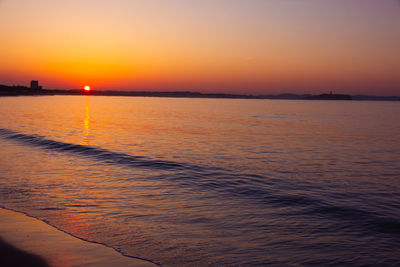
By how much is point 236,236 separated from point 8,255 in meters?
4.87

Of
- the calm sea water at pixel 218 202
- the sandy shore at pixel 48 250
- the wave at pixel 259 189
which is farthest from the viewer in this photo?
the wave at pixel 259 189

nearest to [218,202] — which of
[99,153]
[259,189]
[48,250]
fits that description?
[259,189]

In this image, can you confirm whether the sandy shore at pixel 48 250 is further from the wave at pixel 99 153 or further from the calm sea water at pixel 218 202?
the wave at pixel 99 153

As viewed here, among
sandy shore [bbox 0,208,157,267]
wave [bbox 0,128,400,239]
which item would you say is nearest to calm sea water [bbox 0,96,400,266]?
wave [bbox 0,128,400,239]

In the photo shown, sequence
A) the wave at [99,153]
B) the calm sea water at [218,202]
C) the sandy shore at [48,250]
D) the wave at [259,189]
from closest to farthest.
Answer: the sandy shore at [48,250]
the calm sea water at [218,202]
the wave at [259,189]
the wave at [99,153]

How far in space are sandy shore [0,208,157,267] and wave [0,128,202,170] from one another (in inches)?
401

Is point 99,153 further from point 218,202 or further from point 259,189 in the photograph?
point 218,202

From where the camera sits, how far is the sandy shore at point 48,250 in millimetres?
6594

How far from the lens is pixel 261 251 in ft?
25.4

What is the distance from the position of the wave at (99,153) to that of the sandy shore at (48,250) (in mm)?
10198

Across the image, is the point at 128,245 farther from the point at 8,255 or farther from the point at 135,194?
the point at 135,194

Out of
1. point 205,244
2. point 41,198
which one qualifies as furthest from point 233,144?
point 205,244

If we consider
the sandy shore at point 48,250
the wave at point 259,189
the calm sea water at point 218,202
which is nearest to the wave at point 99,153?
the wave at point 259,189

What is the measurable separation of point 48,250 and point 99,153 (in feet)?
53.7
